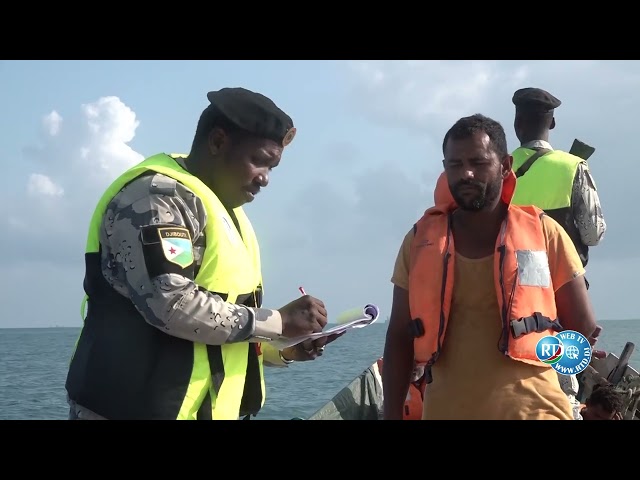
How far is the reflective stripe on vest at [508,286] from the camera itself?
3850 millimetres

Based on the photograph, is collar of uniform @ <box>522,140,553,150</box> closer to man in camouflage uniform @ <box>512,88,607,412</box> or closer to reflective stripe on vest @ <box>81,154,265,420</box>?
man in camouflage uniform @ <box>512,88,607,412</box>

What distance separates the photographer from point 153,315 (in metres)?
3.32

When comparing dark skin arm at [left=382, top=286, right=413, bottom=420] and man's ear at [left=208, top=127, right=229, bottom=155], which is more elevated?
man's ear at [left=208, top=127, right=229, bottom=155]

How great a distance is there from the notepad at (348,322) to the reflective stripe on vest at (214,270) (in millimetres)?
172

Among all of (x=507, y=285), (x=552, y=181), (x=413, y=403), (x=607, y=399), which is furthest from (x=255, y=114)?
(x=607, y=399)

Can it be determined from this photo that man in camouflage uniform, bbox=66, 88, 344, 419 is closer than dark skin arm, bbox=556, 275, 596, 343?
Yes

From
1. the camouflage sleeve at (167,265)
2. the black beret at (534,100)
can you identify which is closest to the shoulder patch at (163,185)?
the camouflage sleeve at (167,265)

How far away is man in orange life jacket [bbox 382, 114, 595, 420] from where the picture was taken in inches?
151

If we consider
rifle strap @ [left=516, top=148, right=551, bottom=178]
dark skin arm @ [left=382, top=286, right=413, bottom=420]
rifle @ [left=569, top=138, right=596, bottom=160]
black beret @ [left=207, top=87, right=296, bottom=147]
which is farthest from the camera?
rifle @ [left=569, top=138, right=596, bottom=160]

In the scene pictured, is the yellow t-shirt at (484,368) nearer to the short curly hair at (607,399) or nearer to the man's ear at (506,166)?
the man's ear at (506,166)

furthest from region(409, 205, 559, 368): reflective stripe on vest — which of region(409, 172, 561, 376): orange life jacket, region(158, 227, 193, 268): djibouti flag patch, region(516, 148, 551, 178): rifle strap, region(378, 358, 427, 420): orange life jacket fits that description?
region(516, 148, 551, 178): rifle strap

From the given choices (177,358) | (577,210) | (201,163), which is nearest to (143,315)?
(177,358)

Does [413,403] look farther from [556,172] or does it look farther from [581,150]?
[581,150]

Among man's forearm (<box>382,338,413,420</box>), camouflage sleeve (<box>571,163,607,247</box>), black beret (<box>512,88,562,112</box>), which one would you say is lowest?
man's forearm (<box>382,338,413,420</box>)
